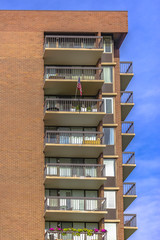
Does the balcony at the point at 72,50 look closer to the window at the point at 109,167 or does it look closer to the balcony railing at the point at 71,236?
the window at the point at 109,167

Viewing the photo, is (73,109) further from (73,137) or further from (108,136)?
(108,136)

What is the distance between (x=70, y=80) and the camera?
67688mm

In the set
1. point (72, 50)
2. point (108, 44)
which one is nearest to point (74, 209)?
point (72, 50)

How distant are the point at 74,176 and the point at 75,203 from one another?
2.09m

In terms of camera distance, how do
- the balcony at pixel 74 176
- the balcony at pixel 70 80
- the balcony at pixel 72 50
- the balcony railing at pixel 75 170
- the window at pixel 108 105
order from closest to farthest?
the balcony at pixel 74 176
the balcony railing at pixel 75 170
the balcony at pixel 70 80
the balcony at pixel 72 50
the window at pixel 108 105

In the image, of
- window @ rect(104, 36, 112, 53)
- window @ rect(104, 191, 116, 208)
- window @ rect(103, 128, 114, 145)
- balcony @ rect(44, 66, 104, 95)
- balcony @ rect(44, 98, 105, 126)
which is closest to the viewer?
balcony @ rect(44, 98, 105, 126)

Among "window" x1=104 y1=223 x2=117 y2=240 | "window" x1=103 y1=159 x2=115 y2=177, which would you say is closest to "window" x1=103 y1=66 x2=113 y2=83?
"window" x1=103 y1=159 x2=115 y2=177

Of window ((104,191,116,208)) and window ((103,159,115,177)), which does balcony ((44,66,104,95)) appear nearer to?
window ((103,159,115,177))

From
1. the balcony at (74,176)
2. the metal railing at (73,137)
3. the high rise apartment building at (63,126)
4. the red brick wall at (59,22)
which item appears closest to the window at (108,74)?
the high rise apartment building at (63,126)

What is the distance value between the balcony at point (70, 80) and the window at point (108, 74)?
105cm

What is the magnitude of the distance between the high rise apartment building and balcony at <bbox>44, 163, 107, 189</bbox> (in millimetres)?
78

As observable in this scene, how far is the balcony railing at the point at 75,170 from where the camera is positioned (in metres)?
66.8

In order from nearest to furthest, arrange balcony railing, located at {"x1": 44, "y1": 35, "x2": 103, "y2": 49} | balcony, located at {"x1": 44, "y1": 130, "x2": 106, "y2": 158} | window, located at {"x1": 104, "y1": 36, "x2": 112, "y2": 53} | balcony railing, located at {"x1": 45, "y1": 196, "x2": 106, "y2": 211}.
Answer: balcony railing, located at {"x1": 45, "y1": 196, "x2": 106, "y2": 211}
balcony, located at {"x1": 44, "y1": 130, "x2": 106, "y2": 158}
balcony railing, located at {"x1": 44, "y1": 35, "x2": 103, "y2": 49}
window, located at {"x1": 104, "y1": 36, "x2": 112, "y2": 53}

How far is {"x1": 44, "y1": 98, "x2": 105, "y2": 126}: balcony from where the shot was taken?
6719cm
